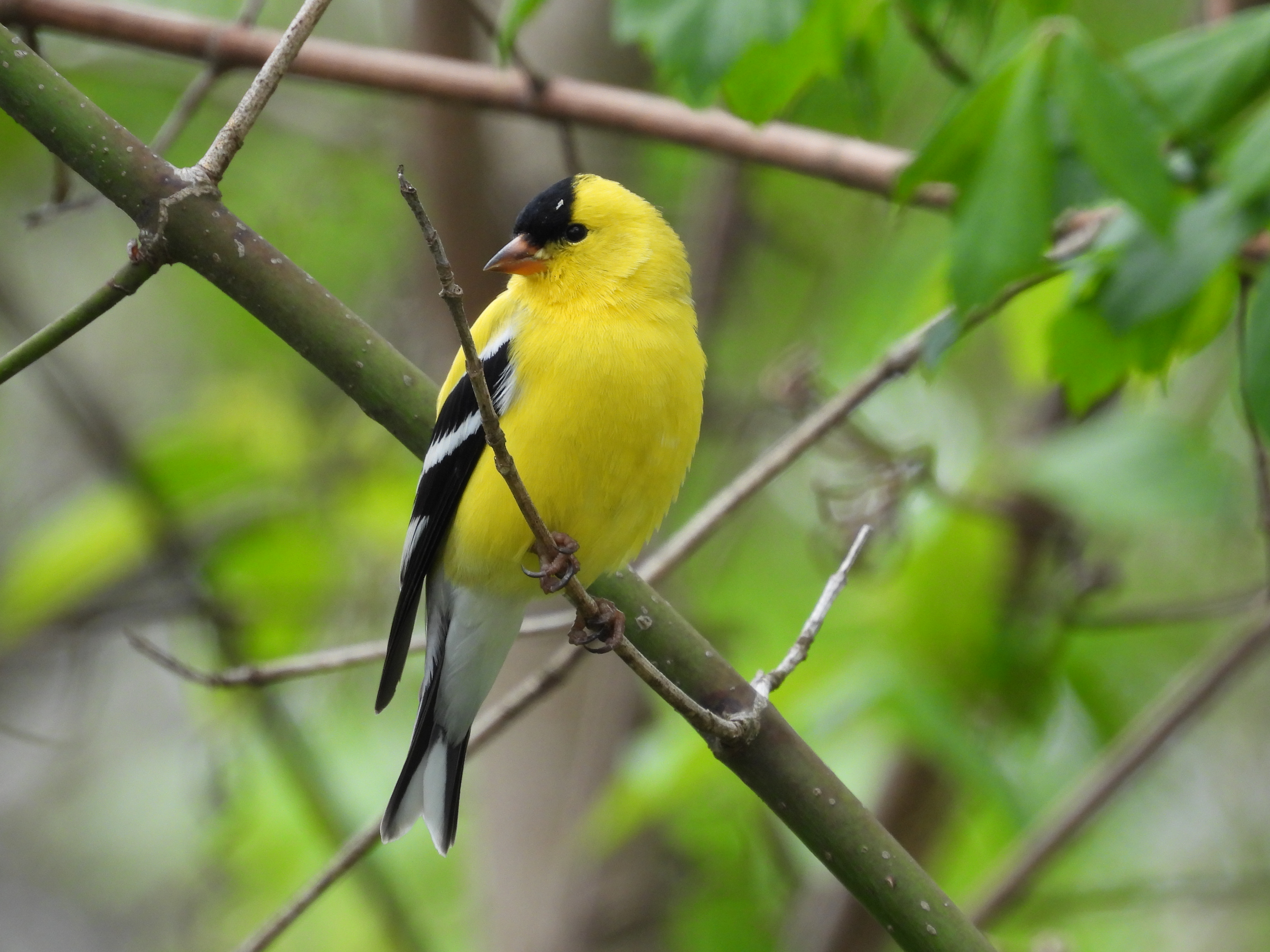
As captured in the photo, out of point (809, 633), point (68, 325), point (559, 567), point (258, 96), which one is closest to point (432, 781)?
point (559, 567)

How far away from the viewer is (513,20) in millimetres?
2619

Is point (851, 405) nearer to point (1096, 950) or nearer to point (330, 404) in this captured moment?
point (330, 404)

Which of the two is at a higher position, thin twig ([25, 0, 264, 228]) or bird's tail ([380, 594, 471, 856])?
thin twig ([25, 0, 264, 228])

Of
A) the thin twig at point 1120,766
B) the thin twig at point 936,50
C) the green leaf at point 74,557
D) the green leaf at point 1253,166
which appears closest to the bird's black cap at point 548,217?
the thin twig at point 936,50

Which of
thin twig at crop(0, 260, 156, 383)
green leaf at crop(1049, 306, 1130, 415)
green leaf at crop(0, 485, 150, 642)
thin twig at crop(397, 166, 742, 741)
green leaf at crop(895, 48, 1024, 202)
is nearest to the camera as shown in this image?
thin twig at crop(397, 166, 742, 741)

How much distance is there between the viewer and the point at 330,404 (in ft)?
18.8

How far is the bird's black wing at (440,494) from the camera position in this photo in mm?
2652

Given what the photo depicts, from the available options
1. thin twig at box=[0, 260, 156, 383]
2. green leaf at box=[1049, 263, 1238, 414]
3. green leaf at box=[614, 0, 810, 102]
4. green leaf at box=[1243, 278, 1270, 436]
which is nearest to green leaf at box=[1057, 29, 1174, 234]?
green leaf at box=[1243, 278, 1270, 436]

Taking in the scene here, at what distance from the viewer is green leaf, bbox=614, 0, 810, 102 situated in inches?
92.5

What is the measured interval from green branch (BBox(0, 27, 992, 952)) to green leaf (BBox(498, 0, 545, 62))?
2.86 feet

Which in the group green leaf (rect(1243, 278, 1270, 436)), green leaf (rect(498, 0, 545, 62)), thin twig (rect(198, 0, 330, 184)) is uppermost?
thin twig (rect(198, 0, 330, 184))

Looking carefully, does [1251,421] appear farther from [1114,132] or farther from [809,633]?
[809,633]

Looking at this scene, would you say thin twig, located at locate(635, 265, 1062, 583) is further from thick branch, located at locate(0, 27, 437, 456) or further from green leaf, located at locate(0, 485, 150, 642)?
green leaf, located at locate(0, 485, 150, 642)

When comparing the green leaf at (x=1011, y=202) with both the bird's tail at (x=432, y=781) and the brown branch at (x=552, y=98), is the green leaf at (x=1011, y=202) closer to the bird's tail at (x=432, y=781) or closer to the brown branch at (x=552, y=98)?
the brown branch at (x=552, y=98)
